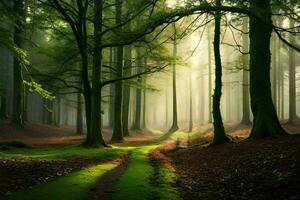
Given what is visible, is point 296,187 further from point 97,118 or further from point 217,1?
point 97,118

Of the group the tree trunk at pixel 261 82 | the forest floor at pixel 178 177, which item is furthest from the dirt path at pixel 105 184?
the tree trunk at pixel 261 82

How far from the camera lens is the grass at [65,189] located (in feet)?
29.6

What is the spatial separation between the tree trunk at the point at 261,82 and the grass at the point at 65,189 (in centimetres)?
847

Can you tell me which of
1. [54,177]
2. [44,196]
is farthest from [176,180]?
[44,196]

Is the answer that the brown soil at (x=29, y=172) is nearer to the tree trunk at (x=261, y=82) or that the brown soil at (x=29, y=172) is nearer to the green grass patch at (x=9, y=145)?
the green grass patch at (x=9, y=145)

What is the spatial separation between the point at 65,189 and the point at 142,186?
6.78ft

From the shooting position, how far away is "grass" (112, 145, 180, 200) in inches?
377

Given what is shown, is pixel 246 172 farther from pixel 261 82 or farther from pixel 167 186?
pixel 261 82

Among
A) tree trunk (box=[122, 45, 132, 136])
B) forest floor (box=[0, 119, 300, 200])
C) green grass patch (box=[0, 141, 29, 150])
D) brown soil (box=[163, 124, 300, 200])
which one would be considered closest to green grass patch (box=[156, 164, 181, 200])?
forest floor (box=[0, 119, 300, 200])

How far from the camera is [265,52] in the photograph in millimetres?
18375

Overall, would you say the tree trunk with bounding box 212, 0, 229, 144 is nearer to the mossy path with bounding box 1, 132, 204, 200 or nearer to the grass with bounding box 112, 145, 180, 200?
the mossy path with bounding box 1, 132, 204, 200

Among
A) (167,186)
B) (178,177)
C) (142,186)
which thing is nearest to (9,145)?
(178,177)

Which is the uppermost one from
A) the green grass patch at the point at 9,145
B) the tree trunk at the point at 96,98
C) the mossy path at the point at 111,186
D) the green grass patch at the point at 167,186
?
the tree trunk at the point at 96,98

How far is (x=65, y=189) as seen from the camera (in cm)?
990
